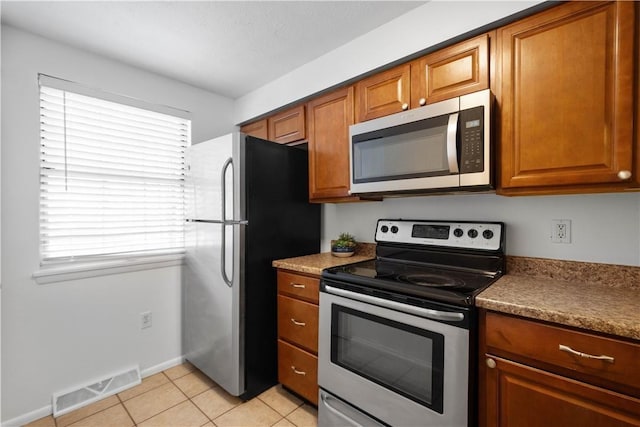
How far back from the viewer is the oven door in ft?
3.88

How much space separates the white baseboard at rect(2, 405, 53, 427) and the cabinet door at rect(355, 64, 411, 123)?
2.65 meters

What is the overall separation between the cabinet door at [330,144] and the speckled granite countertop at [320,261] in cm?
43

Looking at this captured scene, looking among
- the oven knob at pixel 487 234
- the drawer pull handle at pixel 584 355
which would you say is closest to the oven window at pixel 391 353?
the drawer pull handle at pixel 584 355

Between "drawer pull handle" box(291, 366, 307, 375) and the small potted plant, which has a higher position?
the small potted plant

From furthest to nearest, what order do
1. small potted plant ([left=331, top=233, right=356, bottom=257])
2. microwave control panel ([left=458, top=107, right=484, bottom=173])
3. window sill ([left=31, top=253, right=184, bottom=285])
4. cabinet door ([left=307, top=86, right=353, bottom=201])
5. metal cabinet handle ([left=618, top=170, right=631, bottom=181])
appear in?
small potted plant ([left=331, top=233, right=356, bottom=257]), cabinet door ([left=307, top=86, right=353, bottom=201]), window sill ([left=31, top=253, right=184, bottom=285]), microwave control panel ([left=458, top=107, right=484, bottom=173]), metal cabinet handle ([left=618, top=170, right=631, bottom=181])

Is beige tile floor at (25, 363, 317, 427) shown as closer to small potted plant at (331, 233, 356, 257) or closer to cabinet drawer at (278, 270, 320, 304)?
cabinet drawer at (278, 270, 320, 304)

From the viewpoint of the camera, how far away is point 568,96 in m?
1.21

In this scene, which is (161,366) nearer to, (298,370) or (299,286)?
(298,370)

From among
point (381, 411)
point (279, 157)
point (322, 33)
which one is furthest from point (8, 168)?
point (381, 411)

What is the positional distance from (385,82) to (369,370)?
1613 mm

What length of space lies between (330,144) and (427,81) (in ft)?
2.40

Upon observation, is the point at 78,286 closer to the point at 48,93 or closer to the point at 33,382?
the point at 33,382

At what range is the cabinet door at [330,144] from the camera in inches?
78.2

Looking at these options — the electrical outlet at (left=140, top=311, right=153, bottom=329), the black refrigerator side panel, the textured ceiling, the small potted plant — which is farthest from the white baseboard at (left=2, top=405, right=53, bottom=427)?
the textured ceiling
